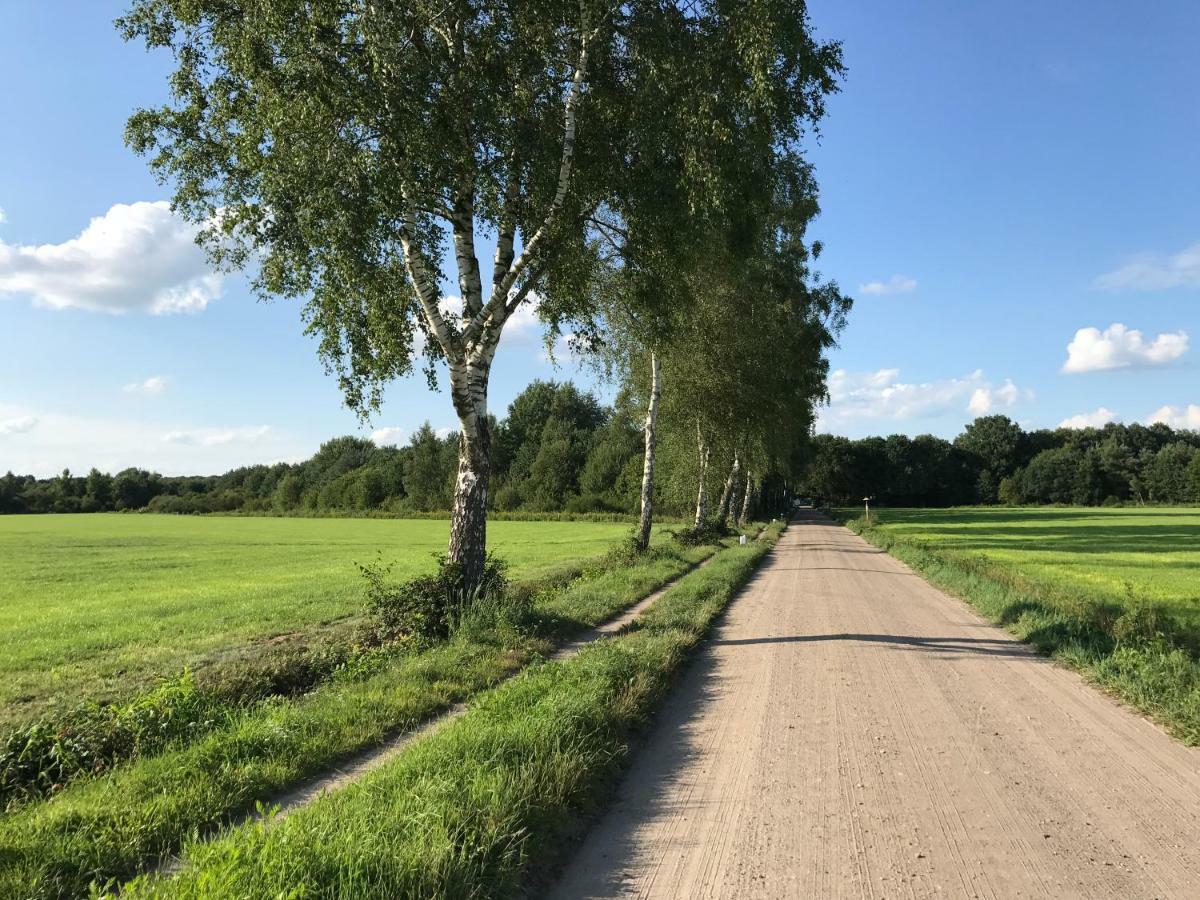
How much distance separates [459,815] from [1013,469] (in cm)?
15352

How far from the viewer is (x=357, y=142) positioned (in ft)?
30.3

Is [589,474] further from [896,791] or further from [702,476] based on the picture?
[896,791]

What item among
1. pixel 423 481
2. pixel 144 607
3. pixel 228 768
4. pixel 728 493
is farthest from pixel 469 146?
pixel 423 481

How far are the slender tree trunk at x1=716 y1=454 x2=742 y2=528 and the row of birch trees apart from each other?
76.9 ft

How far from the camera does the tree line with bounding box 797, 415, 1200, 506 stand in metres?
117

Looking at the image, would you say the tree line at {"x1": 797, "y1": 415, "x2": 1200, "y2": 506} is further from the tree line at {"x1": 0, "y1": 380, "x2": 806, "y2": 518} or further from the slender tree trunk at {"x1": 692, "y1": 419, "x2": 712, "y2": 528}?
the slender tree trunk at {"x1": 692, "y1": 419, "x2": 712, "y2": 528}

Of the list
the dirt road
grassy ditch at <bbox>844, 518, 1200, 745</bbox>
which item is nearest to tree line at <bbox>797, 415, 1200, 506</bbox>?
grassy ditch at <bbox>844, 518, 1200, 745</bbox>

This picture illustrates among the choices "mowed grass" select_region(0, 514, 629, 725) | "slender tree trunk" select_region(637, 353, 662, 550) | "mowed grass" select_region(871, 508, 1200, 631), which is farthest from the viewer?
"slender tree trunk" select_region(637, 353, 662, 550)

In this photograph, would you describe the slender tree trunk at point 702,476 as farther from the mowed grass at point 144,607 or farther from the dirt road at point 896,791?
the dirt road at point 896,791

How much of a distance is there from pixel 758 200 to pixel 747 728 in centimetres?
883

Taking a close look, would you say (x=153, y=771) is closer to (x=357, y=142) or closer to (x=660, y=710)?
(x=660, y=710)

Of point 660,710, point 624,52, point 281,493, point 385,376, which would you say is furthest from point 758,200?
point 281,493

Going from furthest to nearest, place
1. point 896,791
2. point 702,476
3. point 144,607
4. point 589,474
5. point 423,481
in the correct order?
1. point 423,481
2. point 589,474
3. point 702,476
4. point 144,607
5. point 896,791

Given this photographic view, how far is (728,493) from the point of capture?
148 ft
